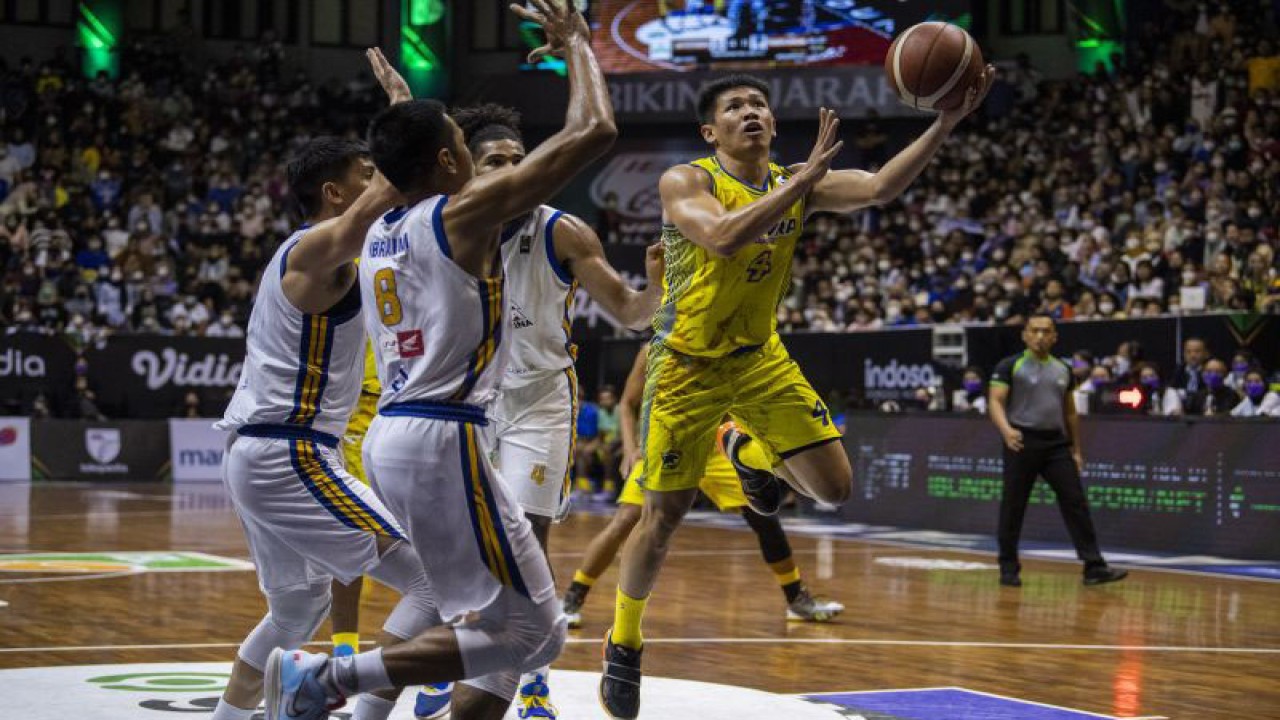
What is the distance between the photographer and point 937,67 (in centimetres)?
682

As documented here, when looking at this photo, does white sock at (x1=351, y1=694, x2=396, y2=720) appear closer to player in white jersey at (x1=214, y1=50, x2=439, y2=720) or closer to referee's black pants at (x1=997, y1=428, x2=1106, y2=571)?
player in white jersey at (x1=214, y1=50, x2=439, y2=720)

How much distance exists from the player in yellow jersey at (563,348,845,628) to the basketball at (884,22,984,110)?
99.6 inches

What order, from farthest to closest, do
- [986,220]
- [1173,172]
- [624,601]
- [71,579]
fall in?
[986,220] < [1173,172] < [71,579] < [624,601]

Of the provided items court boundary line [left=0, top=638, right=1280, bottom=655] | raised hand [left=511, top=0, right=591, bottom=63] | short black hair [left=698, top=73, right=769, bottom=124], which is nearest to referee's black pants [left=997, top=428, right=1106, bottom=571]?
court boundary line [left=0, top=638, right=1280, bottom=655]

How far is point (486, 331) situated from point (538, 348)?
2.58 metres

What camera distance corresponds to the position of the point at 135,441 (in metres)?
24.1

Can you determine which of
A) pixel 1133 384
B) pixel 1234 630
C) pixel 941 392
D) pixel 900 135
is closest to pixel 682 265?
pixel 1234 630

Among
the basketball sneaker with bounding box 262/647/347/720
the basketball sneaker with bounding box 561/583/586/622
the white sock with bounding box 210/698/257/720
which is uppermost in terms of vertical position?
the basketball sneaker with bounding box 262/647/347/720

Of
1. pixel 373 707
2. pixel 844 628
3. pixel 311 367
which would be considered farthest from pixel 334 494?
pixel 844 628

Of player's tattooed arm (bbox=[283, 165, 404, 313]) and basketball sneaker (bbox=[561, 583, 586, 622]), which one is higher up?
player's tattooed arm (bbox=[283, 165, 404, 313])

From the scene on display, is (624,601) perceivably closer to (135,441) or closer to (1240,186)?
(1240,186)

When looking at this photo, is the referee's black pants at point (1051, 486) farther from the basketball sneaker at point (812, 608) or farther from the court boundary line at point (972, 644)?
the court boundary line at point (972, 644)

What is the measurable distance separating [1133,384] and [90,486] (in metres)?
14.0

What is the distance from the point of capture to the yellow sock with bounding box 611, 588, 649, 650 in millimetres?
6430
